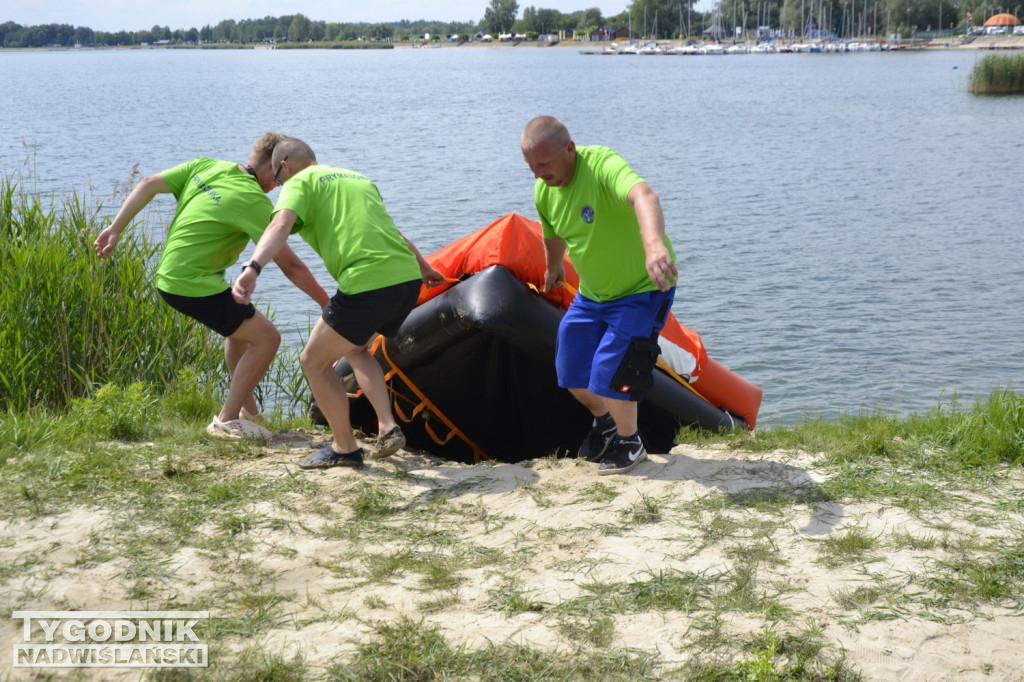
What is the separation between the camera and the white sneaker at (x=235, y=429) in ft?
17.7

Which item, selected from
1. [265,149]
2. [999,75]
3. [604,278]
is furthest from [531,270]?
[999,75]

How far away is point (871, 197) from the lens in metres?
19.4

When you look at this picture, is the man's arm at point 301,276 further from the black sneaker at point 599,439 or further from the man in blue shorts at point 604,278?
the black sneaker at point 599,439

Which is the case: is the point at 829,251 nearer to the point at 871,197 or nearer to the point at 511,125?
the point at 871,197

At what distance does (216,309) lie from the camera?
5.34 meters

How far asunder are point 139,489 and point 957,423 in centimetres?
398

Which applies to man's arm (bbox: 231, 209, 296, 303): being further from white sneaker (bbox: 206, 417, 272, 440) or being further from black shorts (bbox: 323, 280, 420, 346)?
white sneaker (bbox: 206, 417, 272, 440)

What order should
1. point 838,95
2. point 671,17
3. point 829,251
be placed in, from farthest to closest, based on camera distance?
point 671,17
point 838,95
point 829,251

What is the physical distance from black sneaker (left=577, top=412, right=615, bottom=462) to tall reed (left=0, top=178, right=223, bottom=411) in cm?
315

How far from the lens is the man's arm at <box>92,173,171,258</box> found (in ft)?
17.4

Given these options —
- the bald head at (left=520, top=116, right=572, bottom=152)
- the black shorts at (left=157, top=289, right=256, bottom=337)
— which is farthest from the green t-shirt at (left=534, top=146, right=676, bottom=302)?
the black shorts at (left=157, top=289, right=256, bottom=337)

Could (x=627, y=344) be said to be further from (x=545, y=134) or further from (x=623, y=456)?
(x=545, y=134)

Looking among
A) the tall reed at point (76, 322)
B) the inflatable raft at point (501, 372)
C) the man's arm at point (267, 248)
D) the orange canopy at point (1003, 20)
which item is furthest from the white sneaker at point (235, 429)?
the orange canopy at point (1003, 20)

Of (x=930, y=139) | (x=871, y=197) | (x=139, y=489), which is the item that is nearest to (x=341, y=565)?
(x=139, y=489)
